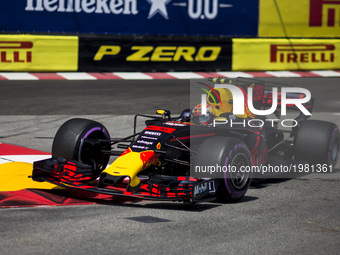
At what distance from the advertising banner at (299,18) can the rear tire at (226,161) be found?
1183 cm

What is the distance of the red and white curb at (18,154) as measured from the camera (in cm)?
990

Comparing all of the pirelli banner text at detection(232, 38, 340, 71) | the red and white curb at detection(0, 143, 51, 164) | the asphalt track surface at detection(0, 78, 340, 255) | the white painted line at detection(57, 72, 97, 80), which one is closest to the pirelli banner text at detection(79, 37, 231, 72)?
the white painted line at detection(57, 72, 97, 80)

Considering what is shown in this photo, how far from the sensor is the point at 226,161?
752 cm

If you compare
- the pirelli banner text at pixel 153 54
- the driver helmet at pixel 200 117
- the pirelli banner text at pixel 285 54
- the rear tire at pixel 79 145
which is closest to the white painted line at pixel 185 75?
the pirelli banner text at pixel 153 54

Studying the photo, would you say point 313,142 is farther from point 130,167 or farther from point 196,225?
point 196,225

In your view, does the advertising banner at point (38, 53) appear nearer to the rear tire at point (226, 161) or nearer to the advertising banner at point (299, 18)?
the advertising banner at point (299, 18)

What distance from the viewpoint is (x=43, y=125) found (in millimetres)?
12602

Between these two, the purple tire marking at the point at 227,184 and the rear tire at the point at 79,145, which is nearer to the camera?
the purple tire marking at the point at 227,184

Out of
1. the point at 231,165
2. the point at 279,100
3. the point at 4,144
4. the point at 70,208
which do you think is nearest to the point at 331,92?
the point at 279,100

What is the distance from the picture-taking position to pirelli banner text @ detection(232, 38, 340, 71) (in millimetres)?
18812

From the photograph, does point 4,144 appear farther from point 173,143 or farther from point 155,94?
point 155,94

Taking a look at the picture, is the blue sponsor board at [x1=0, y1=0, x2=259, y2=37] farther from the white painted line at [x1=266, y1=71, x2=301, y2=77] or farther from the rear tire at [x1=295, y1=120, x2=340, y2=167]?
the rear tire at [x1=295, y1=120, x2=340, y2=167]

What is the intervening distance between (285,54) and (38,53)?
21.9 feet

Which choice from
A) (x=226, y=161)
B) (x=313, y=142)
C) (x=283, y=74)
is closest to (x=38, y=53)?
(x=283, y=74)
